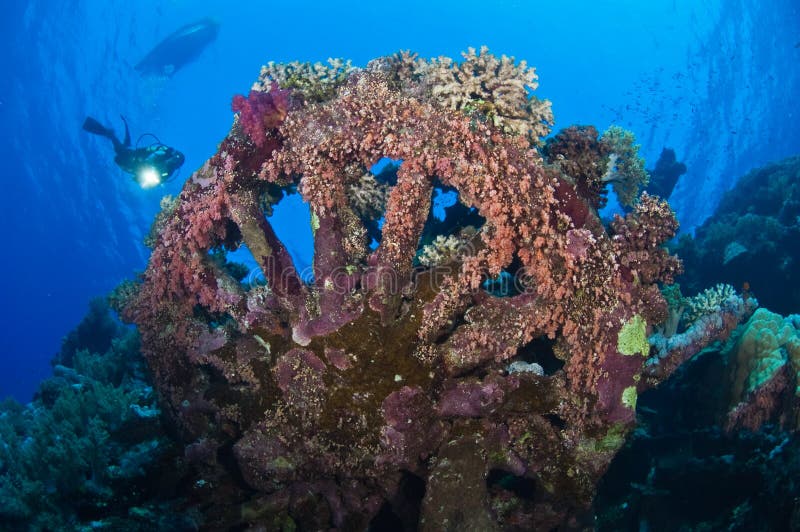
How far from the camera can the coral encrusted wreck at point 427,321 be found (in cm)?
424

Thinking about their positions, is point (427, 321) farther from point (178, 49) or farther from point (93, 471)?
point (178, 49)

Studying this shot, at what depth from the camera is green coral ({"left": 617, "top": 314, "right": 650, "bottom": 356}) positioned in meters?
4.25

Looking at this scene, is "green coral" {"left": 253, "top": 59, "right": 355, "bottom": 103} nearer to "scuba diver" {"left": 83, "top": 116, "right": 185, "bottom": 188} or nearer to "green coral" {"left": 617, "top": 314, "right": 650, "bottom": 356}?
"green coral" {"left": 617, "top": 314, "right": 650, "bottom": 356}

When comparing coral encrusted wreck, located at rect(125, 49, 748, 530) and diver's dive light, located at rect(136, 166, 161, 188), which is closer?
coral encrusted wreck, located at rect(125, 49, 748, 530)

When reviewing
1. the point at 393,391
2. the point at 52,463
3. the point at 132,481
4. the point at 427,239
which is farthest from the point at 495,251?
the point at 52,463

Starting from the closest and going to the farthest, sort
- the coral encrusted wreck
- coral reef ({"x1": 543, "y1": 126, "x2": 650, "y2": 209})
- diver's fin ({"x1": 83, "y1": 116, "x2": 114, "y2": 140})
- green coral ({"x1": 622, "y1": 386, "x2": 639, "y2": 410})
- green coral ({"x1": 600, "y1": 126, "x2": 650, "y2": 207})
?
the coral encrusted wreck → green coral ({"x1": 622, "y1": 386, "x2": 639, "y2": 410}) → coral reef ({"x1": 543, "y1": 126, "x2": 650, "y2": 209}) → green coral ({"x1": 600, "y1": 126, "x2": 650, "y2": 207}) → diver's fin ({"x1": 83, "y1": 116, "x2": 114, "y2": 140})

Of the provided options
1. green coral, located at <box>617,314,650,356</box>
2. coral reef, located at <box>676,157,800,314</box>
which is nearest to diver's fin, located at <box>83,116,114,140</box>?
green coral, located at <box>617,314,650,356</box>

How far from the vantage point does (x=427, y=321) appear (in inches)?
174

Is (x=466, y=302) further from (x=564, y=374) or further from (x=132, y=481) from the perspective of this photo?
(x=132, y=481)

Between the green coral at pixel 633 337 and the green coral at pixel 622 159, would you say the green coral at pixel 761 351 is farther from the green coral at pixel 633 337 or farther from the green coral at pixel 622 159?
the green coral at pixel 622 159

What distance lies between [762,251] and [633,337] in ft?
40.5

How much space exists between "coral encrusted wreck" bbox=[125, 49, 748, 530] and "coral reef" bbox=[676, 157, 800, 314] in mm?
10030

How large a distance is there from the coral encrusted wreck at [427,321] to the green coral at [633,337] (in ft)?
0.08

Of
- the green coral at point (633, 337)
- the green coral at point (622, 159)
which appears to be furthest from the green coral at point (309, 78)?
the green coral at point (633, 337)
